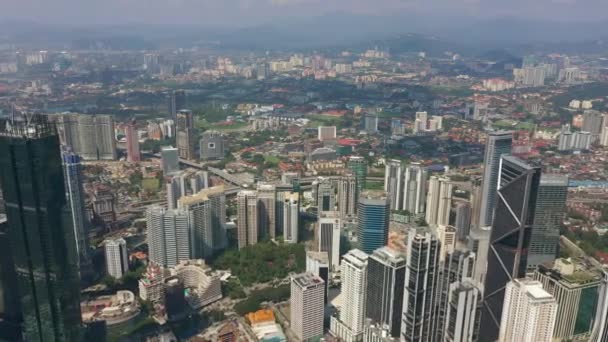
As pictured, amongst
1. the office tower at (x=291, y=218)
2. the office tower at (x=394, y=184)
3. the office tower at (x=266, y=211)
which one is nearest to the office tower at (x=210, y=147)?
the office tower at (x=266, y=211)

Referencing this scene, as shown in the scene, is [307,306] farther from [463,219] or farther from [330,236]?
[463,219]

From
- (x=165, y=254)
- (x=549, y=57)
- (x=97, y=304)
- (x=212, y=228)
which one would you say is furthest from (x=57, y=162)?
(x=549, y=57)

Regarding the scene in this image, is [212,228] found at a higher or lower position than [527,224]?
lower

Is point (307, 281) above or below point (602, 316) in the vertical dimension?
below

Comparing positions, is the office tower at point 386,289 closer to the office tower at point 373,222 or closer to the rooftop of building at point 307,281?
the rooftop of building at point 307,281

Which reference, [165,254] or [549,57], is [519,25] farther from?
[165,254]

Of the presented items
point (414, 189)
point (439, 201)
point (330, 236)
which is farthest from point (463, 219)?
point (330, 236)

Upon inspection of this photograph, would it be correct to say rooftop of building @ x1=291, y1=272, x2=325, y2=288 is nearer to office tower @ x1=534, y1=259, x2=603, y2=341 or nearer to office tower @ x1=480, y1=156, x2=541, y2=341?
office tower @ x1=480, y1=156, x2=541, y2=341

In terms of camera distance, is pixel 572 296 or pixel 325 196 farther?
pixel 325 196
